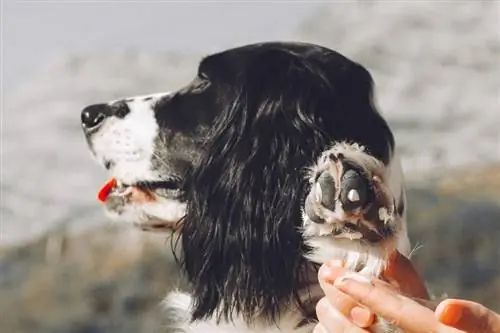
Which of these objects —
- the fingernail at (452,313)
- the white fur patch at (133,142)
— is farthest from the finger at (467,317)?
the white fur patch at (133,142)

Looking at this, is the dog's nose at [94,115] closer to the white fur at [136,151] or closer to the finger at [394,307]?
the white fur at [136,151]

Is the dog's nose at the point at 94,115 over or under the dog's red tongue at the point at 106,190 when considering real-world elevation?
over

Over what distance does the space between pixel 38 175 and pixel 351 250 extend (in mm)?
603

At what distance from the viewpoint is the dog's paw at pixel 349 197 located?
142 cm

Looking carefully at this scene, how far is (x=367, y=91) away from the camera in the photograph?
157 centimetres

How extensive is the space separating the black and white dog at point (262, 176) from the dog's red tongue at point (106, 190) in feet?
0.03

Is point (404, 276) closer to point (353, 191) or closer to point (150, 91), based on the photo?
point (353, 191)

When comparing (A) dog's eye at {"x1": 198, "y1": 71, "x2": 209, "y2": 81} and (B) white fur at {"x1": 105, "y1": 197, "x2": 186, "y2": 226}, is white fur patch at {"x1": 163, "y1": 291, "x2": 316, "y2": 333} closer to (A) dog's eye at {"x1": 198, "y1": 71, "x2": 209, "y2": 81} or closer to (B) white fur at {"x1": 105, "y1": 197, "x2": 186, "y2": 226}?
(B) white fur at {"x1": 105, "y1": 197, "x2": 186, "y2": 226}

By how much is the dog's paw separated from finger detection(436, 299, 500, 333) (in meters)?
0.28

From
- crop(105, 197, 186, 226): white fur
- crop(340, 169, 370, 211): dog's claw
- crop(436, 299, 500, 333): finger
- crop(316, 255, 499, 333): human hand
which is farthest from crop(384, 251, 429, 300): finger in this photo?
crop(105, 197, 186, 226): white fur

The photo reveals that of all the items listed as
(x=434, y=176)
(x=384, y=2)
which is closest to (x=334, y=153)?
(x=434, y=176)

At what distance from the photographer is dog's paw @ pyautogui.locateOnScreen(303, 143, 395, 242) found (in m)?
1.42

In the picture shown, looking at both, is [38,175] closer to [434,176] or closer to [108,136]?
[108,136]

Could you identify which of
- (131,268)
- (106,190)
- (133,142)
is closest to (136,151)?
(133,142)
